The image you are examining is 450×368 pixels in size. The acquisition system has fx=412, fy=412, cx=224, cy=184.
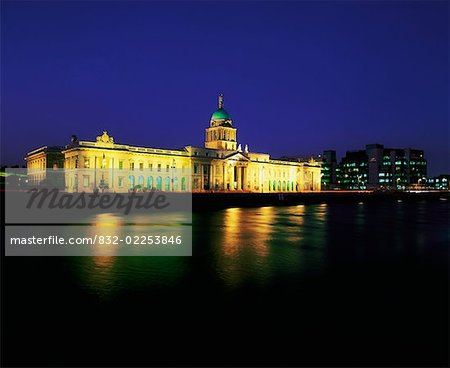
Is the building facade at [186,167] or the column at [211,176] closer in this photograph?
the building facade at [186,167]

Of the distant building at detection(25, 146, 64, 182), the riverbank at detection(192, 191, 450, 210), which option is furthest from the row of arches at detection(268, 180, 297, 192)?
the distant building at detection(25, 146, 64, 182)

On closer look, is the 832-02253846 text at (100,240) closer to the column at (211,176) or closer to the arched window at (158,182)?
the arched window at (158,182)

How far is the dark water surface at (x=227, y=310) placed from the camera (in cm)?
899

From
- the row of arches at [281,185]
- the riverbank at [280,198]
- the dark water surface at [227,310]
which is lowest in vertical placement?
the dark water surface at [227,310]

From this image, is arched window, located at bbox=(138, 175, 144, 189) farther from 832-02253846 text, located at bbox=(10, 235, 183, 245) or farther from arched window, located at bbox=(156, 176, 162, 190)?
832-02253846 text, located at bbox=(10, 235, 183, 245)

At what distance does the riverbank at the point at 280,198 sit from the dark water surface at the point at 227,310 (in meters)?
40.3

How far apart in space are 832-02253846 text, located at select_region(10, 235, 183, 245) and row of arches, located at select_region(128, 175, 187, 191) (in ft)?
Answer: 211

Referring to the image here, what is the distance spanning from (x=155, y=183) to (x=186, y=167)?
33.3 feet

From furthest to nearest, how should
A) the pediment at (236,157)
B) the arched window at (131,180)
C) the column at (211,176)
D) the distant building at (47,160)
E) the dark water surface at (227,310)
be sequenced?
the pediment at (236,157) < the column at (211,176) < the distant building at (47,160) < the arched window at (131,180) < the dark water surface at (227,310)

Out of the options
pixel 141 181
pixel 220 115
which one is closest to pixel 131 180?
pixel 141 181

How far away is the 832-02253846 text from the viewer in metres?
23.5

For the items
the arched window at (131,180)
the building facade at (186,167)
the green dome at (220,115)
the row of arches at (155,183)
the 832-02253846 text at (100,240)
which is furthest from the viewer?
the green dome at (220,115)

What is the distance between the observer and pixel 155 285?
14352 millimetres

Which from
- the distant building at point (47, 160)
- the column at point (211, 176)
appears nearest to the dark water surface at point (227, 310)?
the distant building at point (47, 160)
